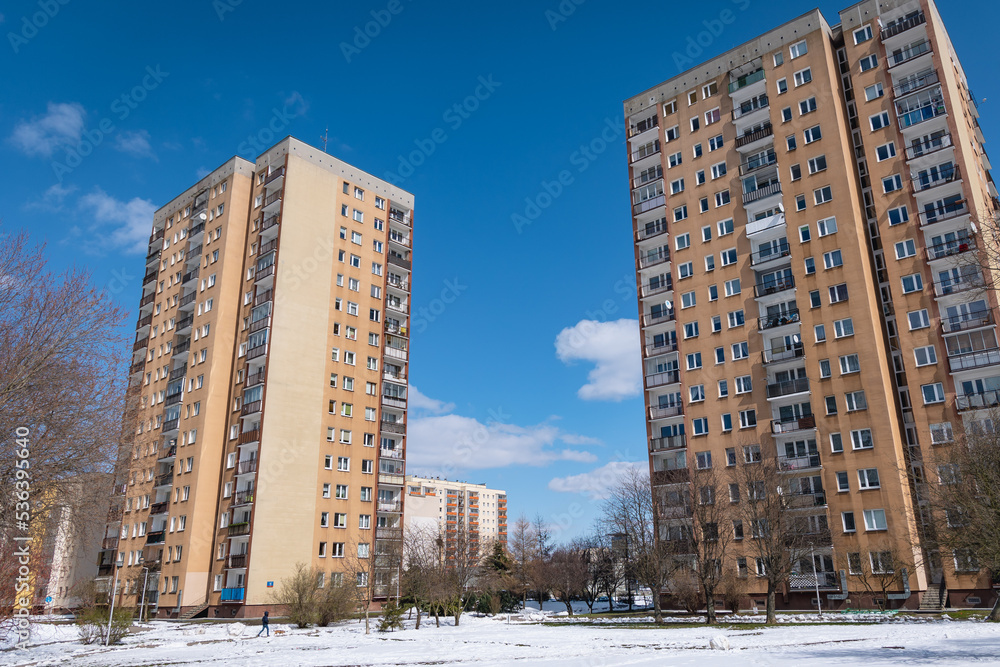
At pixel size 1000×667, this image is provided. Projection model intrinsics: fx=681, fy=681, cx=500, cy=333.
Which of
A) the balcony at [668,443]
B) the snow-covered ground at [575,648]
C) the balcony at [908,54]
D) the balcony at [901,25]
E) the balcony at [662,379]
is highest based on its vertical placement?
the balcony at [901,25]

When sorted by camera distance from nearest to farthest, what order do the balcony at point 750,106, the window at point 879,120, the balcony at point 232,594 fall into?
the window at point 879,120
the balcony at point 232,594
the balcony at point 750,106

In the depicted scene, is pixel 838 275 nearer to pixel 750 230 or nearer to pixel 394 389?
pixel 750 230

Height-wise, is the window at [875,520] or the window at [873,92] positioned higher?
the window at [873,92]

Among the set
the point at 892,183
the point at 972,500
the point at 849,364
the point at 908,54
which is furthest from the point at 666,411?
the point at 908,54

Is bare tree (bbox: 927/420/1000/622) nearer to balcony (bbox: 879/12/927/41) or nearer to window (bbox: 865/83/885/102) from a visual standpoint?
window (bbox: 865/83/885/102)

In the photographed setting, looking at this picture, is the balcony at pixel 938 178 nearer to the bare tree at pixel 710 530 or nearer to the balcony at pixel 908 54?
the balcony at pixel 908 54

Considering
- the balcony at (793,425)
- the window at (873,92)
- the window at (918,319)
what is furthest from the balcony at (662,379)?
the window at (873,92)

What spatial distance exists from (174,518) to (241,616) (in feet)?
49.4

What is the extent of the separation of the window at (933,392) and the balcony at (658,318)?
21.7 m

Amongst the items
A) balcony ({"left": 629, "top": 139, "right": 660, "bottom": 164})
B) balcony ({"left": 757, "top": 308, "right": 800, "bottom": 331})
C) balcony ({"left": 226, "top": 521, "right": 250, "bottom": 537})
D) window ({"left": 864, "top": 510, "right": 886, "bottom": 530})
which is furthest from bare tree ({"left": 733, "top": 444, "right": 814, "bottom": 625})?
balcony ({"left": 226, "top": 521, "right": 250, "bottom": 537})

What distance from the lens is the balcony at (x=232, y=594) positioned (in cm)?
6091

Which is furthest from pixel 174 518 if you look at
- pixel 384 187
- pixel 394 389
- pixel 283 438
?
pixel 384 187

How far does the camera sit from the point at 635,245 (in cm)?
7112

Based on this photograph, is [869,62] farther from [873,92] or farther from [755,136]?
[755,136]
